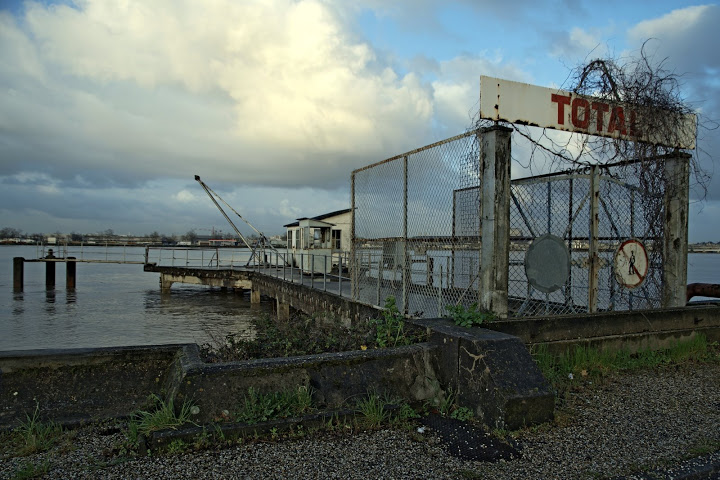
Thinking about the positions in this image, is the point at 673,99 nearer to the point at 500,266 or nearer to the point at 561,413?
the point at 500,266

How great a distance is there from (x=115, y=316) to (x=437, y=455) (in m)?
22.3

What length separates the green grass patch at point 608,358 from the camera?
590cm

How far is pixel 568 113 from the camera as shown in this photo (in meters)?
6.87

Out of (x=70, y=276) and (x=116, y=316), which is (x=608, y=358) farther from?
(x=70, y=276)

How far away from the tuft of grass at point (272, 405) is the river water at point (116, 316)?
21.3 feet

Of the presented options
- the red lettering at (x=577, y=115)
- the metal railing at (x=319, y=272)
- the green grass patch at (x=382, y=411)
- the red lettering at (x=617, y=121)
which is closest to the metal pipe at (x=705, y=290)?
the red lettering at (x=617, y=121)

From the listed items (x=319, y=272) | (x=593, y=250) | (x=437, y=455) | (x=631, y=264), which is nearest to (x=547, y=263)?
(x=593, y=250)

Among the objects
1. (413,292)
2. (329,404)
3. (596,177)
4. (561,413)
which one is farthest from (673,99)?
(329,404)

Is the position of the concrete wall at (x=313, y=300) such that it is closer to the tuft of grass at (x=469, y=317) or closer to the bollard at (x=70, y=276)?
the tuft of grass at (x=469, y=317)

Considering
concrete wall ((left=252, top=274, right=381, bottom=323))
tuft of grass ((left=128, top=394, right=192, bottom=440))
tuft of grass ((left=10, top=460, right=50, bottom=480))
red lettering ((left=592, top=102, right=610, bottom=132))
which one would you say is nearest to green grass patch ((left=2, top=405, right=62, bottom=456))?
tuft of grass ((left=10, top=460, right=50, bottom=480))

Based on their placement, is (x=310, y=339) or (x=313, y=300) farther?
(x=313, y=300)

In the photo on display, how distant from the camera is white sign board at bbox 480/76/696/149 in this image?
20.2 feet

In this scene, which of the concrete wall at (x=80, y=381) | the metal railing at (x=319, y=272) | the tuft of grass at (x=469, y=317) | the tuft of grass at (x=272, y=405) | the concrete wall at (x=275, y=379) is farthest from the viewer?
the metal railing at (x=319, y=272)

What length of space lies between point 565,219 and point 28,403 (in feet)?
26.1
